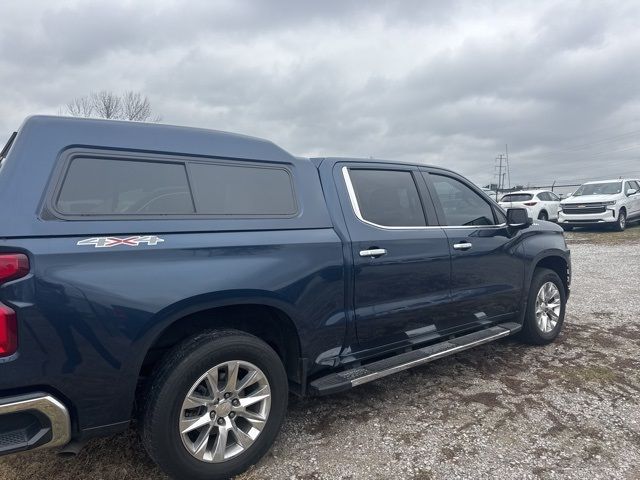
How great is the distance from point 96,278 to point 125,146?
0.73 meters

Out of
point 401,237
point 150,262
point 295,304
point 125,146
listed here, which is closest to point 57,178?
point 125,146

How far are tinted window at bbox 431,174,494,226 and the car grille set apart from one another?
14315 mm

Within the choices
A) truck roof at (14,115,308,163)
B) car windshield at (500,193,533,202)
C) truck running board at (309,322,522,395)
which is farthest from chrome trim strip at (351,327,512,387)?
car windshield at (500,193,533,202)

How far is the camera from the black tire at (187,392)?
7.87 ft

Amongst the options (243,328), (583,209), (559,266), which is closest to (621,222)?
(583,209)

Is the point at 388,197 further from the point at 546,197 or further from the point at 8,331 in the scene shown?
the point at 546,197

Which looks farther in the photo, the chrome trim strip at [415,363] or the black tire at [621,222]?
the black tire at [621,222]

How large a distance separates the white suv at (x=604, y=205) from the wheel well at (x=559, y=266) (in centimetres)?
1307

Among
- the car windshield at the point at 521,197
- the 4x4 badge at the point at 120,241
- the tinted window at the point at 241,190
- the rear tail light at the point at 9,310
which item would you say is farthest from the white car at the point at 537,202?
the rear tail light at the point at 9,310

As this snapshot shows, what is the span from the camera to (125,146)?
8.20ft

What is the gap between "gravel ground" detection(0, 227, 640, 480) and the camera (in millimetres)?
2773

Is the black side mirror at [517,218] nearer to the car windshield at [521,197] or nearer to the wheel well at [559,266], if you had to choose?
the wheel well at [559,266]

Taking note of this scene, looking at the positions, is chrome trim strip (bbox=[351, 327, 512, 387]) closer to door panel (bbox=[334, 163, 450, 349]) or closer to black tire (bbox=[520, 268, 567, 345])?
door panel (bbox=[334, 163, 450, 349])

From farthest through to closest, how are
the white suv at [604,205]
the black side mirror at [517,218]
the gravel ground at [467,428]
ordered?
the white suv at [604,205] < the black side mirror at [517,218] < the gravel ground at [467,428]
